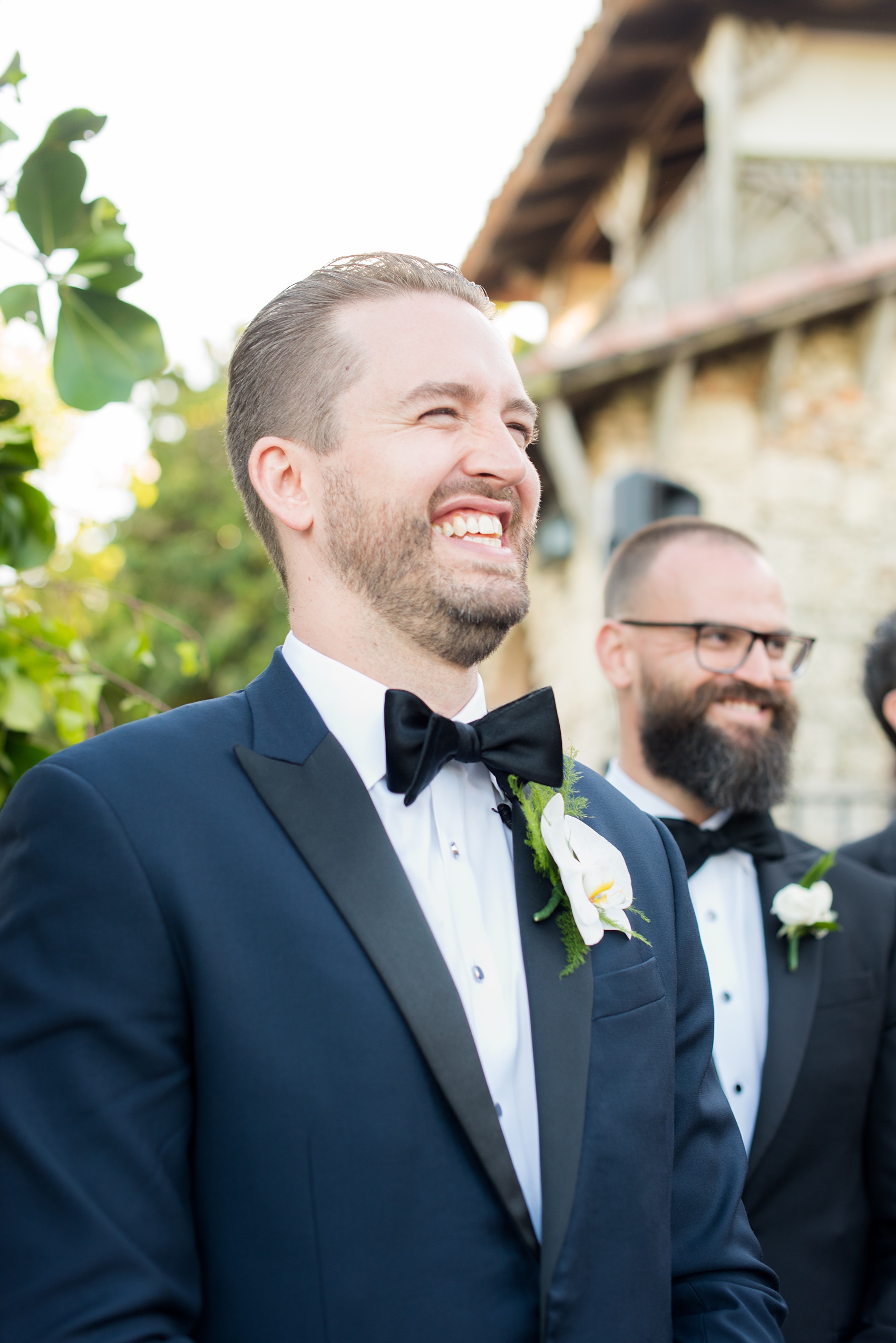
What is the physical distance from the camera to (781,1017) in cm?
249

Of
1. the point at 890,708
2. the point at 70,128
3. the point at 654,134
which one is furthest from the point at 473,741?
the point at 654,134

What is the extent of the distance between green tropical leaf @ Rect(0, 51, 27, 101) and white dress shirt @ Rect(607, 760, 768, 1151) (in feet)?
5.89

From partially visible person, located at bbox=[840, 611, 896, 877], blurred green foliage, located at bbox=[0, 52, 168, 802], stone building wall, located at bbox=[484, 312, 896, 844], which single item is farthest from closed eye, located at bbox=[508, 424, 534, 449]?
stone building wall, located at bbox=[484, 312, 896, 844]

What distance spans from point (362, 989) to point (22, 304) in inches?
50.5

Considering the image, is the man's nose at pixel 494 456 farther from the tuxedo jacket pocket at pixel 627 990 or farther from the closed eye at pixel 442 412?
the tuxedo jacket pocket at pixel 627 990

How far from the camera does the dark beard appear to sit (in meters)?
2.88

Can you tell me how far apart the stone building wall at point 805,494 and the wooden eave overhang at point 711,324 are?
0.41 meters

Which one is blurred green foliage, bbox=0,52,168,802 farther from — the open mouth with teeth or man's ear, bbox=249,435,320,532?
the open mouth with teeth

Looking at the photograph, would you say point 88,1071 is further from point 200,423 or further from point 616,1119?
point 200,423

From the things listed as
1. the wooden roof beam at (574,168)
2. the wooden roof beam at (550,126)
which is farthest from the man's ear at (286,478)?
the wooden roof beam at (574,168)

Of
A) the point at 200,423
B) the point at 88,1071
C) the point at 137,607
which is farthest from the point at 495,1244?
the point at 200,423

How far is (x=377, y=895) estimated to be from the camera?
1499mm

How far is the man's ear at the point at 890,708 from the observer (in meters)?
3.61

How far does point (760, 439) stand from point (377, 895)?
7987mm
